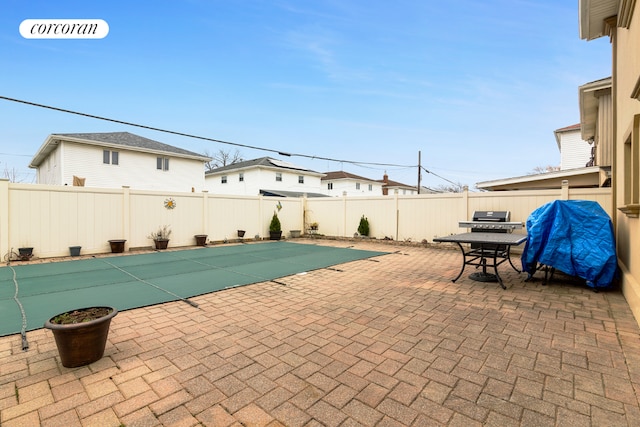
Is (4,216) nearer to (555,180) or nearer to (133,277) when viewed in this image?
(133,277)

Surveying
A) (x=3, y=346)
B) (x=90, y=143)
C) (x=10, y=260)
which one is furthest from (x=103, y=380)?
(x=90, y=143)

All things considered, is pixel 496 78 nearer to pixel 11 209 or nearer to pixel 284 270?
pixel 284 270

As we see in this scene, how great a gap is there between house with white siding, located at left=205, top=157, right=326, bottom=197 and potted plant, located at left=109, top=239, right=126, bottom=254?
540 inches

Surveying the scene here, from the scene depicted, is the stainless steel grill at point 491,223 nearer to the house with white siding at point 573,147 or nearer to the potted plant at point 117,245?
the potted plant at point 117,245

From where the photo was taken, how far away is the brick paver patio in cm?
169

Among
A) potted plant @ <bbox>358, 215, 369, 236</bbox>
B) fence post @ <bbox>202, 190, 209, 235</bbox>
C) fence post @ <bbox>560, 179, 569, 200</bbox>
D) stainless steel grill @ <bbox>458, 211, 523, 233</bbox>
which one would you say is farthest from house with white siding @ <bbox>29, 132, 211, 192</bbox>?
fence post @ <bbox>560, 179, 569, 200</bbox>

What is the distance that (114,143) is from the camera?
15.6 meters

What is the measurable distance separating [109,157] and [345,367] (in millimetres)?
18482

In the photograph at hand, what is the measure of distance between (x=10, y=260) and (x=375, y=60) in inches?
537

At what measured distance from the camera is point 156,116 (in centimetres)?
1491

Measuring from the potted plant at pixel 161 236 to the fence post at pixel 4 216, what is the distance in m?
3.01

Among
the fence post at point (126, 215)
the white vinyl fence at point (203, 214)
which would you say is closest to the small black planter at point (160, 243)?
the white vinyl fence at point (203, 214)

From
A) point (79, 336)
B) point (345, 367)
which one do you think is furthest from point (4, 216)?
point (345, 367)

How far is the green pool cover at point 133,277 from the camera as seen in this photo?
367 cm
